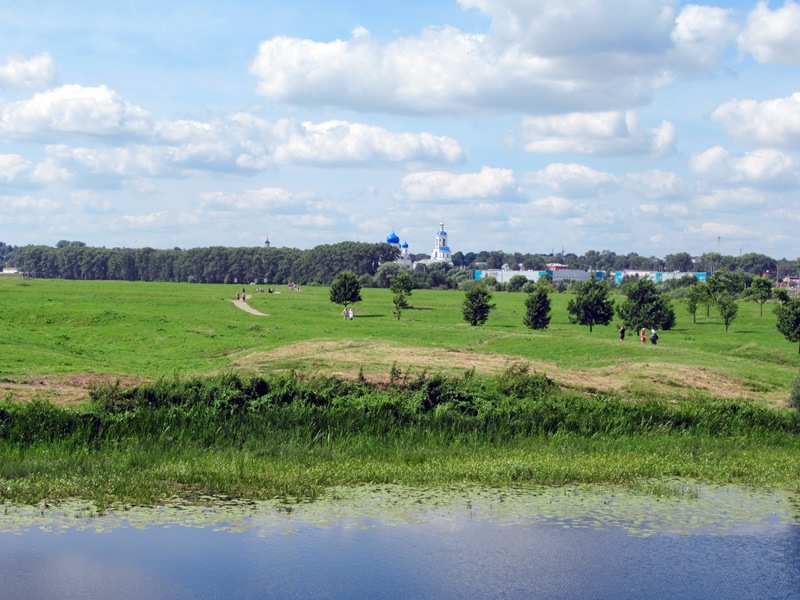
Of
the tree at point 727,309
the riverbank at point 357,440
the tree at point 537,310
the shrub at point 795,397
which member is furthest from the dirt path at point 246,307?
the shrub at point 795,397

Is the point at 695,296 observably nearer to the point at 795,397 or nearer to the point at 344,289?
the point at 344,289

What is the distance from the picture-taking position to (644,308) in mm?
70750

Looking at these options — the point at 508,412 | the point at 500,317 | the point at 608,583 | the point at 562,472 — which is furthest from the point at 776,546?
the point at 500,317

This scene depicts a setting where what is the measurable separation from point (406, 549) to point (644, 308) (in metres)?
61.1

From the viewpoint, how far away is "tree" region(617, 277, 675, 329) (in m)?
70.6

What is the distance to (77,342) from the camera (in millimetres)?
48562

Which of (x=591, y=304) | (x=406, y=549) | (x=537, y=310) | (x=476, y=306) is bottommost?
(x=406, y=549)

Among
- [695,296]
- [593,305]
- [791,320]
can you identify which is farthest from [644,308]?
[695,296]

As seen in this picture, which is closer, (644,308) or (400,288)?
(644,308)

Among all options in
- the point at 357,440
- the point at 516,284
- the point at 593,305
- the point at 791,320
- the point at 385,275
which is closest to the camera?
the point at 357,440

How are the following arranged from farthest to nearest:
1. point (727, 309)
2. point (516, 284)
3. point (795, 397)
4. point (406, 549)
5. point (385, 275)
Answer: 1. point (385, 275)
2. point (516, 284)
3. point (727, 309)
4. point (795, 397)
5. point (406, 549)

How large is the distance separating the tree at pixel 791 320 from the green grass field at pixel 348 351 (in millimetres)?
994

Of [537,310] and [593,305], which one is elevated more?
[593,305]

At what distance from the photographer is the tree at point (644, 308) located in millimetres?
70625
